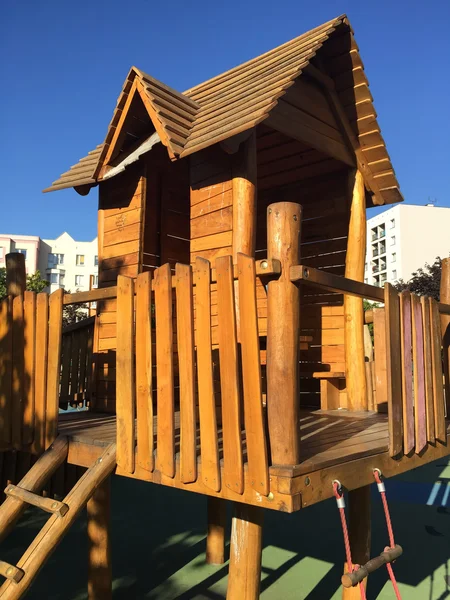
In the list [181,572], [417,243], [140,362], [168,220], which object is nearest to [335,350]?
[168,220]

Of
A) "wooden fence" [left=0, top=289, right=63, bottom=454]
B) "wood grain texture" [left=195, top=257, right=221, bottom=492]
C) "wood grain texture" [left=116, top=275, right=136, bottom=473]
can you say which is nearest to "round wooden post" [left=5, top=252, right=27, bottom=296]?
"wooden fence" [left=0, top=289, right=63, bottom=454]

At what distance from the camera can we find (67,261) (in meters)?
74.7

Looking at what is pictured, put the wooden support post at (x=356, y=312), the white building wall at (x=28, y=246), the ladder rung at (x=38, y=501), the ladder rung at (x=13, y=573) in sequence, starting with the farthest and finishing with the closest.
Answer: the white building wall at (x=28, y=246)
the wooden support post at (x=356, y=312)
the ladder rung at (x=38, y=501)
the ladder rung at (x=13, y=573)

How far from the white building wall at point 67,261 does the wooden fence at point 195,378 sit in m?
71.7

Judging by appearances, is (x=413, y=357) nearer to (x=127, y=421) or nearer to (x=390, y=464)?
(x=390, y=464)

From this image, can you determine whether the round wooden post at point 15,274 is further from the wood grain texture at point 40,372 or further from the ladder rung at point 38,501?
the ladder rung at point 38,501

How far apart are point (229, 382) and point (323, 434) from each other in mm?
1453

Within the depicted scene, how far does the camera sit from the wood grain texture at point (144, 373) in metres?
3.44

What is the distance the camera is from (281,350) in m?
2.86

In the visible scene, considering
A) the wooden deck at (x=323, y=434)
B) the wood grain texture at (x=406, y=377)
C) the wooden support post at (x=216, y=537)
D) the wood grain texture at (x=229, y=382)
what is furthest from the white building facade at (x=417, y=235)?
the wood grain texture at (x=229, y=382)

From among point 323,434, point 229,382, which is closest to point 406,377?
point 323,434

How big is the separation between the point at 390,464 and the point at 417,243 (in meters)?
67.1

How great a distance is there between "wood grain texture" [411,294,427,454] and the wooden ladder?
211cm

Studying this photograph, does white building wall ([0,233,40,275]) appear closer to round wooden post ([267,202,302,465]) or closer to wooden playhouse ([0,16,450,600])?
wooden playhouse ([0,16,450,600])
